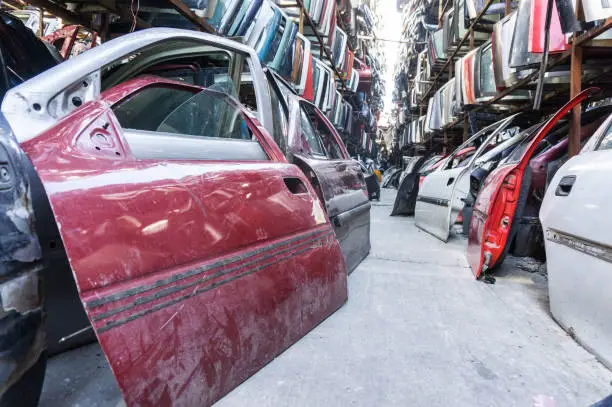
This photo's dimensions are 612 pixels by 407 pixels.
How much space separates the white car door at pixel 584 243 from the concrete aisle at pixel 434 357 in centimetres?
15

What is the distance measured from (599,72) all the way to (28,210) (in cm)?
508

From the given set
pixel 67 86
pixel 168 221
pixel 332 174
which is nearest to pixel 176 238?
pixel 168 221

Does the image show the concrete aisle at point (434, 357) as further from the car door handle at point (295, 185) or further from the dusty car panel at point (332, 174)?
the car door handle at point (295, 185)

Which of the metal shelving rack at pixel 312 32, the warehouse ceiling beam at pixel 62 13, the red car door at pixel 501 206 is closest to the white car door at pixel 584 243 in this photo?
the red car door at pixel 501 206

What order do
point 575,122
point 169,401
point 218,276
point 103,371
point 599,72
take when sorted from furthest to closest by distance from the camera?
point 599,72, point 575,122, point 103,371, point 218,276, point 169,401

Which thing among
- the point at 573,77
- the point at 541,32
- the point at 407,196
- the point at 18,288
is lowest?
the point at 407,196

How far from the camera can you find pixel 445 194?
493 cm

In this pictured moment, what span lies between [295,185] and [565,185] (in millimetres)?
1640

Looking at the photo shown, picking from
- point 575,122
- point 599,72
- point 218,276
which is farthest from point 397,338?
point 599,72

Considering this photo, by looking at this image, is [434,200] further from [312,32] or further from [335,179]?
[312,32]

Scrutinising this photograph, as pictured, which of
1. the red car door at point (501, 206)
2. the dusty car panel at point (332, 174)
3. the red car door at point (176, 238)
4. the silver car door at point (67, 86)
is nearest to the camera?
the red car door at point (176, 238)

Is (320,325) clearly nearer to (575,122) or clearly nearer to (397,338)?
(397,338)

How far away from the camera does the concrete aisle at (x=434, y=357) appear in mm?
1581

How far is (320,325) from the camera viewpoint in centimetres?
229
